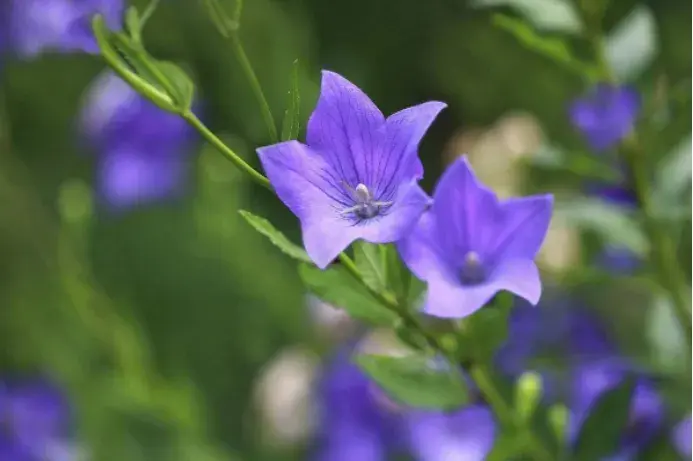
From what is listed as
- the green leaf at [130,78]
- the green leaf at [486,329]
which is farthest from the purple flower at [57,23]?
the green leaf at [486,329]

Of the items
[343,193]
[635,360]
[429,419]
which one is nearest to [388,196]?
[343,193]

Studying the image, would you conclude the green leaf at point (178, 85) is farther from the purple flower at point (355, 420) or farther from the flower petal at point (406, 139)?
the purple flower at point (355, 420)

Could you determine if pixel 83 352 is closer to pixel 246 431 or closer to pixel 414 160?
pixel 246 431

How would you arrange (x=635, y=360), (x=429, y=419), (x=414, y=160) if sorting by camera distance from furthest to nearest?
(x=429, y=419), (x=635, y=360), (x=414, y=160)

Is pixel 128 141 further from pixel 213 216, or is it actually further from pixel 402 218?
pixel 402 218

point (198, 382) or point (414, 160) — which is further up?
point (414, 160)

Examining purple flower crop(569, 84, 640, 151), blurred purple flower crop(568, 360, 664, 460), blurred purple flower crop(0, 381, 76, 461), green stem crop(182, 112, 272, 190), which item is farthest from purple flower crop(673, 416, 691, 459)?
blurred purple flower crop(0, 381, 76, 461)
